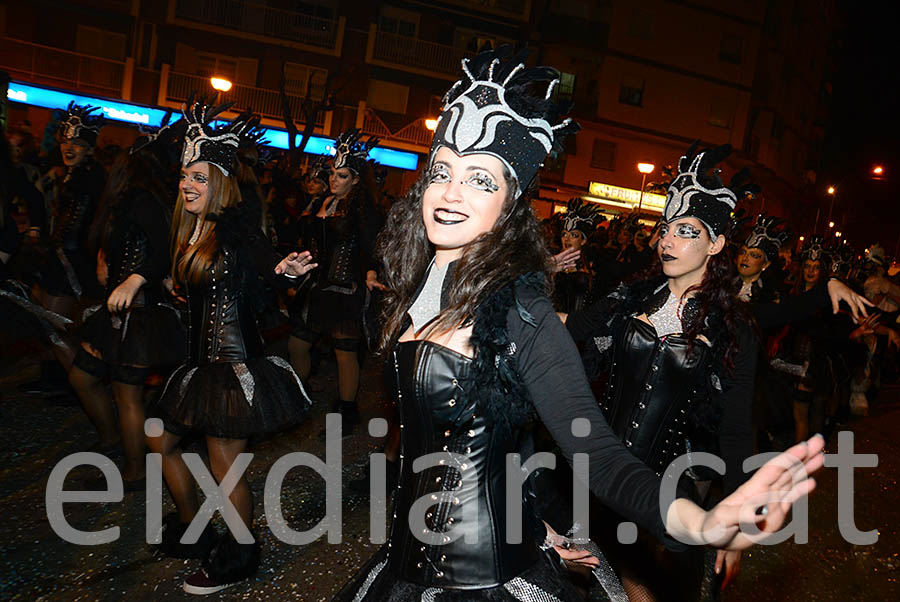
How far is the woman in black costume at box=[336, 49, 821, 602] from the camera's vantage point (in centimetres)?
177

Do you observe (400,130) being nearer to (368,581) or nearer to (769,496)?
(368,581)

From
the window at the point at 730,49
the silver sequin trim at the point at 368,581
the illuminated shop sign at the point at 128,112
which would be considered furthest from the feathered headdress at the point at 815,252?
the window at the point at 730,49

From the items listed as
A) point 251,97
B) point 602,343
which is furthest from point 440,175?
point 251,97

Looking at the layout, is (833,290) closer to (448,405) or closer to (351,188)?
(448,405)

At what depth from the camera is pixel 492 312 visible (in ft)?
6.01

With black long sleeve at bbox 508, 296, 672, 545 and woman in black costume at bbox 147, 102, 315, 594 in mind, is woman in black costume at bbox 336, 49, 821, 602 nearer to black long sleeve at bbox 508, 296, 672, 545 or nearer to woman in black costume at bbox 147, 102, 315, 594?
black long sleeve at bbox 508, 296, 672, 545

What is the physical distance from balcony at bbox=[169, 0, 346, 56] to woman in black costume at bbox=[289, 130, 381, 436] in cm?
2269

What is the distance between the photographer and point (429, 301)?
6.79 feet

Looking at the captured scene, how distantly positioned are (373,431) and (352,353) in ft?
2.56

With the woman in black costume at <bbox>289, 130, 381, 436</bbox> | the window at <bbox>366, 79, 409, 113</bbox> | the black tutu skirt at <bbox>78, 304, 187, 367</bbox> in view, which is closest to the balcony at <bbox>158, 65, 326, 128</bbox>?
the window at <bbox>366, 79, 409, 113</bbox>

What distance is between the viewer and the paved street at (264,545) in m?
3.52

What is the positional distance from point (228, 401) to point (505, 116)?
2.17 metres

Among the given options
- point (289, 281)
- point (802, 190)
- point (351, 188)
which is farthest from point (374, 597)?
point (802, 190)

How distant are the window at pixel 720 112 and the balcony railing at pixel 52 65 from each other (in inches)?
1058
